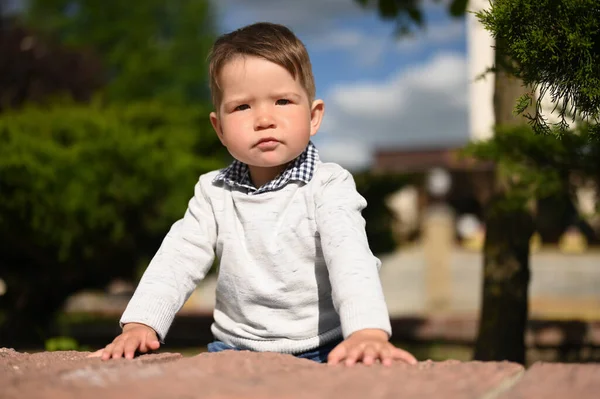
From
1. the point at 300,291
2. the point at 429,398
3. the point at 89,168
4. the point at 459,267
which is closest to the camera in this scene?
the point at 429,398

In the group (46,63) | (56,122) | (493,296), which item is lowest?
(493,296)

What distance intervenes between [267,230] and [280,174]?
0.78 ft

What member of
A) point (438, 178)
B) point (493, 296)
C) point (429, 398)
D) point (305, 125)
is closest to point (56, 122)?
point (493, 296)

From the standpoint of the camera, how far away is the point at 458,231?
2427cm

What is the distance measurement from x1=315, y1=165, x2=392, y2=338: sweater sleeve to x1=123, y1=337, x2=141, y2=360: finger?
605 millimetres

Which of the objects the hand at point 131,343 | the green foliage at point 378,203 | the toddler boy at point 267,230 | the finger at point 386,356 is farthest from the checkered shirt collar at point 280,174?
the green foliage at point 378,203

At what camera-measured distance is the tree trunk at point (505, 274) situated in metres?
4.42

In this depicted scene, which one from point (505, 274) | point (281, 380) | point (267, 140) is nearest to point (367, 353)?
point (281, 380)

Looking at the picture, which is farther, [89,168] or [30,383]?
[89,168]

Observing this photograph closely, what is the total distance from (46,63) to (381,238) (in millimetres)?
10463

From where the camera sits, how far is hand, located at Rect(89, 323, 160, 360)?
2.10 m

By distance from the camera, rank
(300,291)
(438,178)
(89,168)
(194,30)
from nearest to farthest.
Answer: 1. (300,291)
2. (89,168)
3. (438,178)
4. (194,30)

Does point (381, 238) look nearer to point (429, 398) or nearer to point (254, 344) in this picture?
point (254, 344)

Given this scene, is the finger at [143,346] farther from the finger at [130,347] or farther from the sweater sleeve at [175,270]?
the sweater sleeve at [175,270]
